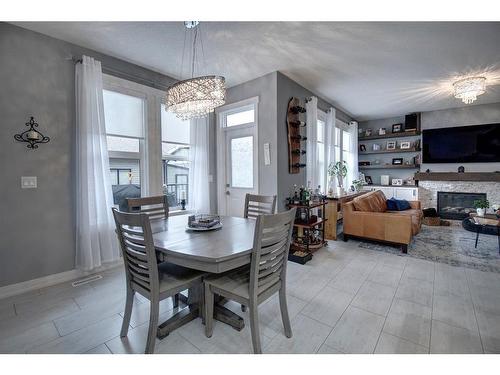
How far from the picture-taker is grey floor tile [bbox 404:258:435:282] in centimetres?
271

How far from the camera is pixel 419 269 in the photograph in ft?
9.52

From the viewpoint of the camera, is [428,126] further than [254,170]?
Yes

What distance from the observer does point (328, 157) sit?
4910 millimetres

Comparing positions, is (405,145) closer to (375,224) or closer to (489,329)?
→ (375,224)

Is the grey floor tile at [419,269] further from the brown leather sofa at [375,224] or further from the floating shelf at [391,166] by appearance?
the floating shelf at [391,166]

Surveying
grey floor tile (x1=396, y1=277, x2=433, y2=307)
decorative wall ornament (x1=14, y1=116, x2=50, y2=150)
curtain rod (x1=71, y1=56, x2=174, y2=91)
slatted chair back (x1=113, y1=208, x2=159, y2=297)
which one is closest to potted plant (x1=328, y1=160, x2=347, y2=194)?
grey floor tile (x1=396, y1=277, x2=433, y2=307)

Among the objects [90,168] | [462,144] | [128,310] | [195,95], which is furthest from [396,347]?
[462,144]

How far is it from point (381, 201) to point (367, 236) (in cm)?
152

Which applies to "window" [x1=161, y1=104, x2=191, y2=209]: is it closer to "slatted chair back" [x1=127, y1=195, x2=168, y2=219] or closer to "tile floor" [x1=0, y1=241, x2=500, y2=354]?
"slatted chair back" [x1=127, y1=195, x2=168, y2=219]

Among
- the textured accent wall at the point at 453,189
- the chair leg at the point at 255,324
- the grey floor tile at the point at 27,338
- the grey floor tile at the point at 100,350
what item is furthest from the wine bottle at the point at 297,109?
the textured accent wall at the point at 453,189

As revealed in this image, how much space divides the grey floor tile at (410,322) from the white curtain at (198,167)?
2.89m

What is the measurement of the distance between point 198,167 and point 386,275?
3056mm
